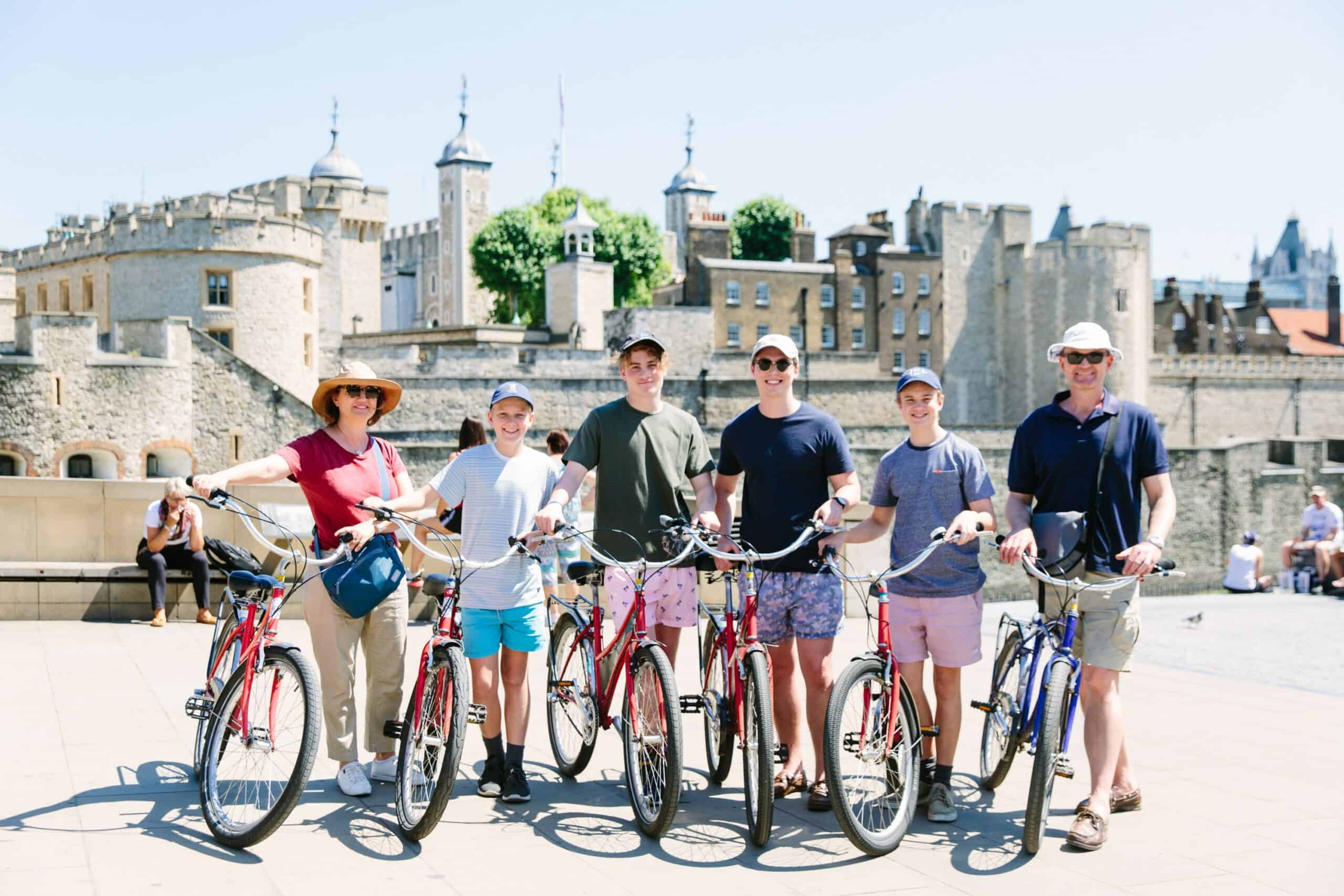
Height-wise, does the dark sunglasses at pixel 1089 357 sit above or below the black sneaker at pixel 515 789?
above

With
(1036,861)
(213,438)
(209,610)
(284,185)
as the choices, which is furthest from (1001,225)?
(1036,861)

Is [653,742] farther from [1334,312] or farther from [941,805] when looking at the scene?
[1334,312]

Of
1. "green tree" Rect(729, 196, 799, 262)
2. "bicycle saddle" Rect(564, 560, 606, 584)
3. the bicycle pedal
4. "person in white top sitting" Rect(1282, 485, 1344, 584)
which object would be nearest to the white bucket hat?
"bicycle saddle" Rect(564, 560, 606, 584)

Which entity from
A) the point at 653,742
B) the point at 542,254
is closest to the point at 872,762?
the point at 653,742

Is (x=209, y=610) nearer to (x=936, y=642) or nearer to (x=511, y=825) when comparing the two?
(x=511, y=825)

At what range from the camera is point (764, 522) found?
5.76 metres

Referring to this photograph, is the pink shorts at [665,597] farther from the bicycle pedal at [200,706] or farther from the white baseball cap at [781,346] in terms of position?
the bicycle pedal at [200,706]

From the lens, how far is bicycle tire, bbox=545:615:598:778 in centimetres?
594

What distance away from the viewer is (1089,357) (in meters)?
5.41

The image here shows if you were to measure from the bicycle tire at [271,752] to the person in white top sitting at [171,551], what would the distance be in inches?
211

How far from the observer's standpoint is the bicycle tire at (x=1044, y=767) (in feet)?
16.1

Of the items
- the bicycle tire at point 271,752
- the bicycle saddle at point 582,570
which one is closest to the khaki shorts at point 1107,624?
the bicycle saddle at point 582,570

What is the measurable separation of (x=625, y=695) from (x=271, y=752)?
1.35m

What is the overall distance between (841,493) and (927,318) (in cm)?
5806
